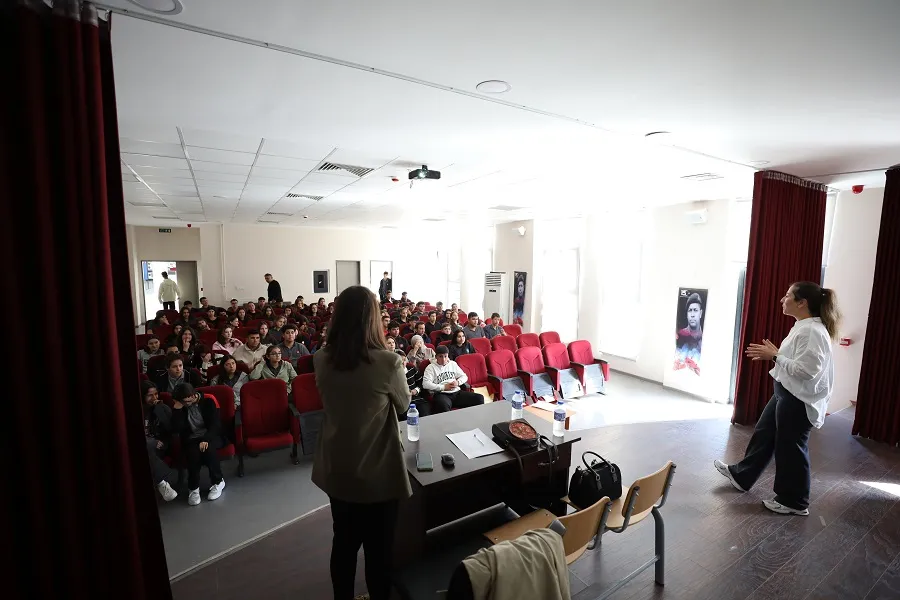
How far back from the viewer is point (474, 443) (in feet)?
9.25

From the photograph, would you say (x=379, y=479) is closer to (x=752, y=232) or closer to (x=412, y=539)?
(x=412, y=539)

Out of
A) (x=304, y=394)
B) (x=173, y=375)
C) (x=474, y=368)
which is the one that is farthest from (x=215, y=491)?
(x=474, y=368)

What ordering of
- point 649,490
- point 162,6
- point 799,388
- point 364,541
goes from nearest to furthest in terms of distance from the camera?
point 162,6, point 364,541, point 649,490, point 799,388

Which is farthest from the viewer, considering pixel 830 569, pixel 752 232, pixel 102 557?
pixel 752 232

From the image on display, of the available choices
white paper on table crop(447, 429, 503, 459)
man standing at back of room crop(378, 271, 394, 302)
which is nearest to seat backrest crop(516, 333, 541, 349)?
white paper on table crop(447, 429, 503, 459)

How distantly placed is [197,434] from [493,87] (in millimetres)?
4023

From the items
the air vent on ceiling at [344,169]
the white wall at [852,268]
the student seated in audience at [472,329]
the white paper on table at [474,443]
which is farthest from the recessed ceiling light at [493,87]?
the white wall at [852,268]

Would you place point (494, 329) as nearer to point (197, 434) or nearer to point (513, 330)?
point (513, 330)

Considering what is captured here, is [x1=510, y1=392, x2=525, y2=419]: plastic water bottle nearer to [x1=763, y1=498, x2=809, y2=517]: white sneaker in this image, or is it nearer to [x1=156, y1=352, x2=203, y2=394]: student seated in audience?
[x1=763, y1=498, x2=809, y2=517]: white sneaker

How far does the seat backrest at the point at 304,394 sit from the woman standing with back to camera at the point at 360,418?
105 inches

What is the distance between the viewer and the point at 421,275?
16.2 m

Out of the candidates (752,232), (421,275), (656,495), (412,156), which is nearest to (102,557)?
(656,495)

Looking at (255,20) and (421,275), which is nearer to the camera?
(255,20)

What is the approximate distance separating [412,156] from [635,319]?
20.1ft
